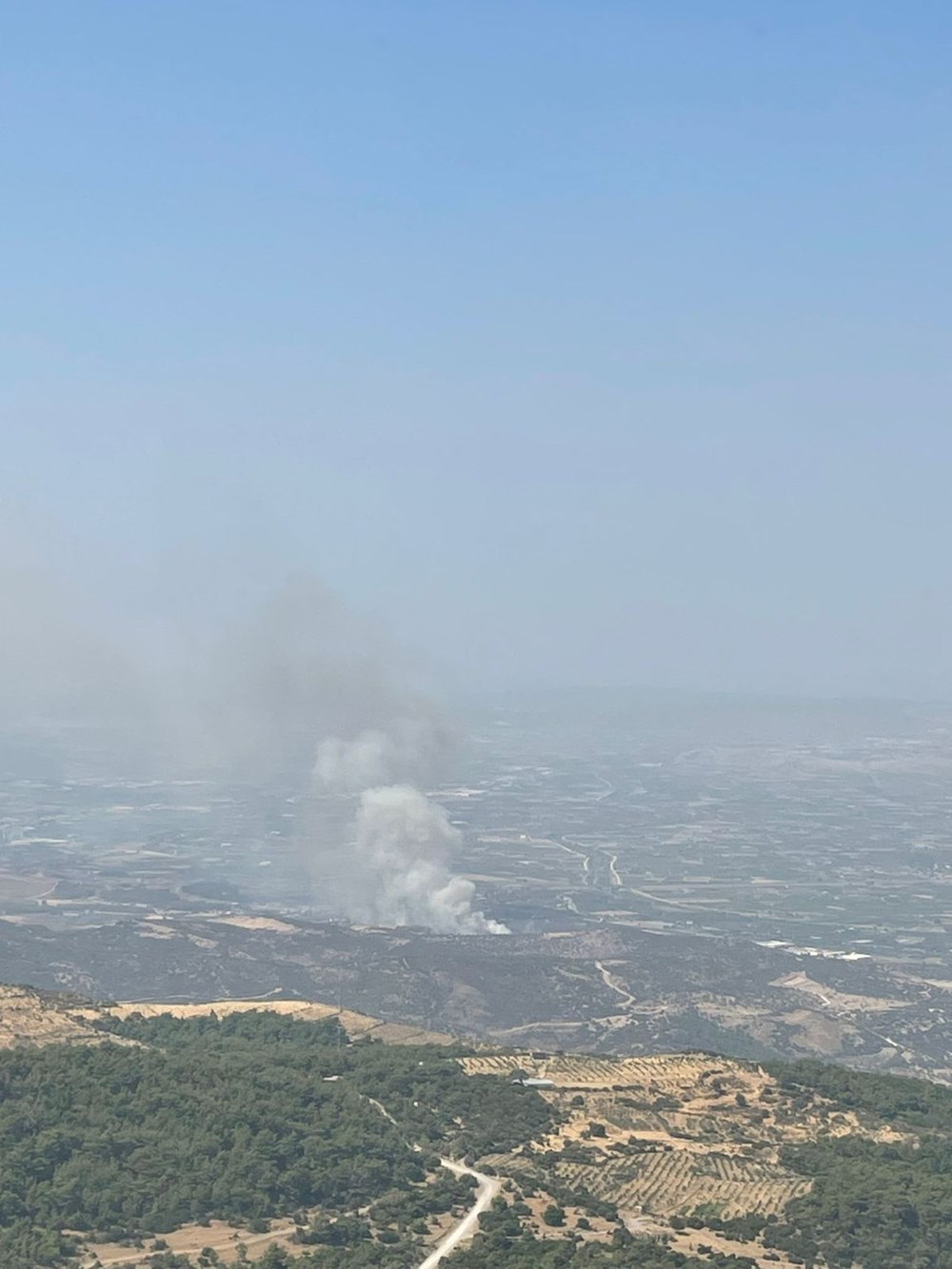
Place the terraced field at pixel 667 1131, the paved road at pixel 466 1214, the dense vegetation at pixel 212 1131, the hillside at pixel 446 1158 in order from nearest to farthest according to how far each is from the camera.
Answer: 1. the paved road at pixel 466 1214
2. the hillside at pixel 446 1158
3. the dense vegetation at pixel 212 1131
4. the terraced field at pixel 667 1131

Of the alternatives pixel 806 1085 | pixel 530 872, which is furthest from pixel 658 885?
pixel 806 1085

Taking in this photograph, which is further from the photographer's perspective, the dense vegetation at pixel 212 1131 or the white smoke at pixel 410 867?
the white smoke at pixel 410 867

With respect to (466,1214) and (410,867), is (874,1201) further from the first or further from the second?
(410,867)

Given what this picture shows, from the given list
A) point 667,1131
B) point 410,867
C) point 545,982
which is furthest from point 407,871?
point 667,1131

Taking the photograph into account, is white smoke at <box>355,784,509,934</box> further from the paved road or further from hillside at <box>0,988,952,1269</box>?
the paved road

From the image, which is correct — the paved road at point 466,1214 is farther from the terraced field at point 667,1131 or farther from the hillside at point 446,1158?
the terraced field at point 667,1131

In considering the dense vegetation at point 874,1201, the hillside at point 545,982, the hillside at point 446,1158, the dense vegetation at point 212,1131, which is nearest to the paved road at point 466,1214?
the hillside at point 446,1158

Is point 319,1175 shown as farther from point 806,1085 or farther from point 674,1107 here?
point 806,1085
